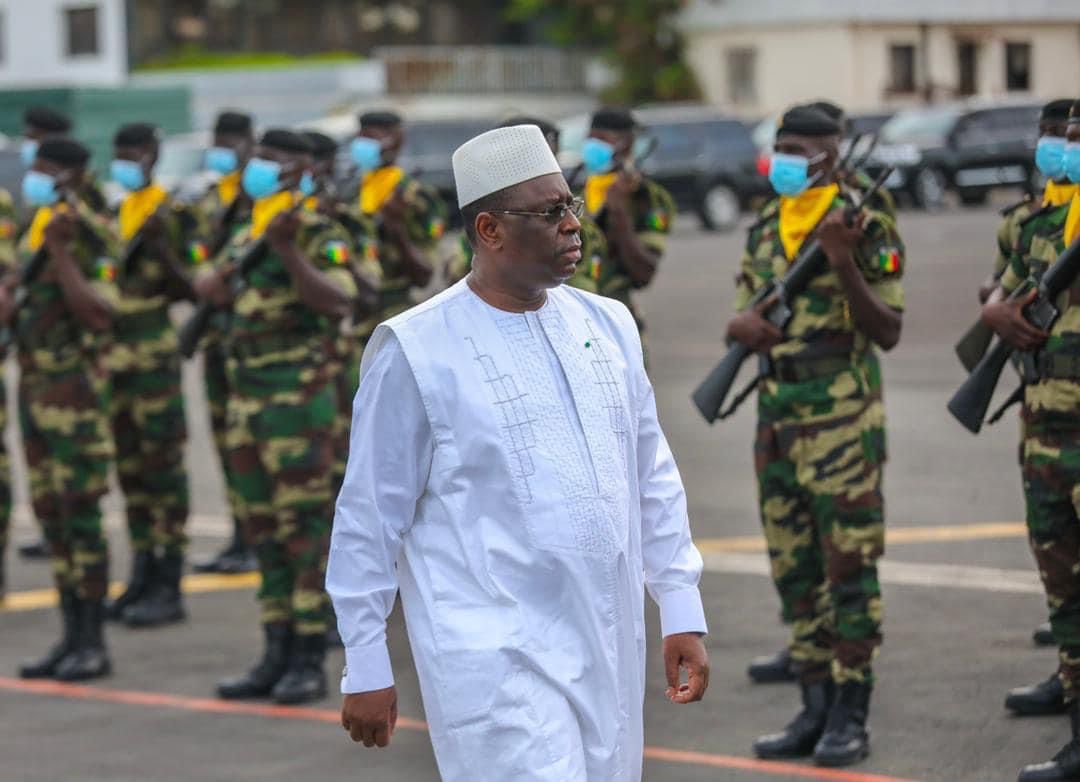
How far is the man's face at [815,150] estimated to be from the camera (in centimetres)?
771

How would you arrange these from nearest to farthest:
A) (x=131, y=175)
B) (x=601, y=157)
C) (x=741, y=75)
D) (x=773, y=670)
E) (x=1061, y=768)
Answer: (x=1061, y=768), (x=773, y=670), (x=601, y=157), (x=131, y=175), (x=741, y=75)

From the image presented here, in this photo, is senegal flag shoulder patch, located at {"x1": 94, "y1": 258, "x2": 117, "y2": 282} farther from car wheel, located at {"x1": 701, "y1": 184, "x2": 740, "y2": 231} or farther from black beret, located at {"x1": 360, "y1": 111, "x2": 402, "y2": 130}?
car wheel, located at {"x1": 701, "y1": 184, "x2": 740, "y2": 231}

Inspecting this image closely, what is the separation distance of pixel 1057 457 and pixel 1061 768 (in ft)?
3.32

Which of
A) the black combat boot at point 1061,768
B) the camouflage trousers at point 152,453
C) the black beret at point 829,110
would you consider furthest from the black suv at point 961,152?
the black combat boot at point 1061,768

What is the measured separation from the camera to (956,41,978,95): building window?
120ft

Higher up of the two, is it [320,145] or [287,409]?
[320,145]

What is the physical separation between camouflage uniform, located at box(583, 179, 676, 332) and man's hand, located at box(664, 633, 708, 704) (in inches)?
205

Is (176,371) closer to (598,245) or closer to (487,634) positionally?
(598,245)

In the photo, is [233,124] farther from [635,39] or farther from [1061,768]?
[635,39]

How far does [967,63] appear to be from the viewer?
124 ft

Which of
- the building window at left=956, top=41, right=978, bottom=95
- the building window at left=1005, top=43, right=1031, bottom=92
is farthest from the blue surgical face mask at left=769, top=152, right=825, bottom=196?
the building window at left=956, top=41, right=978, bottom=95

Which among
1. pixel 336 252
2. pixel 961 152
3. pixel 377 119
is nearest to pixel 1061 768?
pixel 336 252

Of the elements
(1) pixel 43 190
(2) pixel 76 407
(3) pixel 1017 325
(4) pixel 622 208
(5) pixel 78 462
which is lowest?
(5) pixel 78 462

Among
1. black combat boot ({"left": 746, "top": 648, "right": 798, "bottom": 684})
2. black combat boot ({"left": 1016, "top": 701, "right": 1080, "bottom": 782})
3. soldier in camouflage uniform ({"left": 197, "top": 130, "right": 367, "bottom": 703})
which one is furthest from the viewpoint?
soldier in camouflage uniform ({"left": 197, "top": 130, "right": 367, "bottom": 703})
